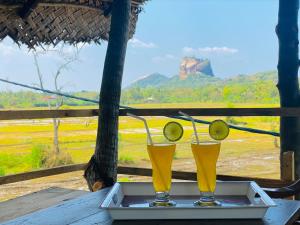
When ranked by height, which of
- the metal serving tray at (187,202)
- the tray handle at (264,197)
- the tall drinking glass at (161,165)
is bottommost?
the metal serving tray at (187,202)

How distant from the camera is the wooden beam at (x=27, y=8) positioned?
312 cm

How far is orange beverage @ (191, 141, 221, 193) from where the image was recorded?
1.22m

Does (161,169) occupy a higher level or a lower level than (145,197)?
higher

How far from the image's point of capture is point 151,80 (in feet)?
25.4

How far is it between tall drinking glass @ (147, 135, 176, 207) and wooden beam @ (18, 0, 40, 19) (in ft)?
7.33

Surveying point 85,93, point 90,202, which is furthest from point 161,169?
point 85,93

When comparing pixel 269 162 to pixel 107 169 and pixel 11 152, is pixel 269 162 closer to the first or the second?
pixel 107 169

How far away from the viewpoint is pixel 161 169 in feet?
4.04

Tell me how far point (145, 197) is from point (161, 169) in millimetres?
243

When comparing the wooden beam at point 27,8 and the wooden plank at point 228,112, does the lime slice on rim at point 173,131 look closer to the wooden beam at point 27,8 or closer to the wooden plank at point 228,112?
the wooden plank at point 228,112

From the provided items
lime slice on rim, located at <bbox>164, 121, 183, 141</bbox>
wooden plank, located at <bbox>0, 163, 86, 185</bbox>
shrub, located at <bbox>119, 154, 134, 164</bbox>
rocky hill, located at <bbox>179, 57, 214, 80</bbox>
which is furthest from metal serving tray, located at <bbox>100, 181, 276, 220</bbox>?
rocky hill, located at <bbox>179, 57, 214, 80</bbox>

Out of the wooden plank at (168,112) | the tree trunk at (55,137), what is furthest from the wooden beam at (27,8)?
the tree trunk at (55,137)

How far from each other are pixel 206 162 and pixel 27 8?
237 cm

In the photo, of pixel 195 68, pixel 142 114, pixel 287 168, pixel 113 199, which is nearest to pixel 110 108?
pixel 142 114
